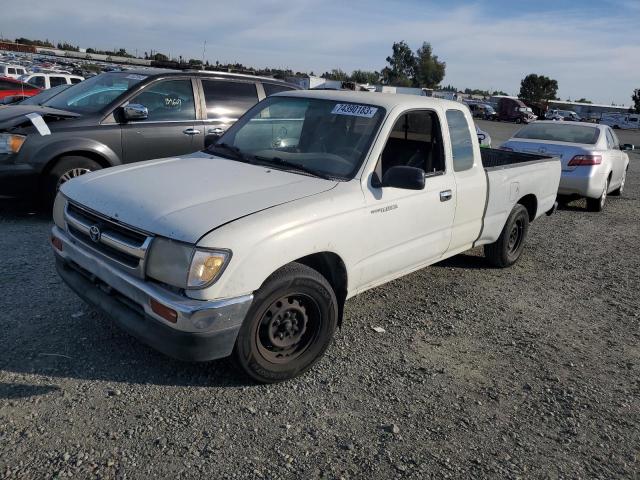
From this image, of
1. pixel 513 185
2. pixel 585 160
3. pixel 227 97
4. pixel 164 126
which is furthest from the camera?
pixel 585 160

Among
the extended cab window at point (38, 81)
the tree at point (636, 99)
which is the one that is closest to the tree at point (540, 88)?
the tree at point (636, 99)

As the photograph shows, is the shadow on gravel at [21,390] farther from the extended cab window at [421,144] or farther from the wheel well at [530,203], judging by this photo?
the wheel well at [530,203]

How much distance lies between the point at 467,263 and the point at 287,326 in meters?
3.34

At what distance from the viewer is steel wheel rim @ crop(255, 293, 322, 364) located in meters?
3.23

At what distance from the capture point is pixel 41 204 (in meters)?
6.15

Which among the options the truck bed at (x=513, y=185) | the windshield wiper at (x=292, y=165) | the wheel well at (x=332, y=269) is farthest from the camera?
the truck bed at (x=513, y=185)

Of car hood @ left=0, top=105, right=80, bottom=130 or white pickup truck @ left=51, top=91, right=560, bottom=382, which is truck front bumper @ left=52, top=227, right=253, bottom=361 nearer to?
white pickup truck @ left=51, top=91, right=560, bottom=382

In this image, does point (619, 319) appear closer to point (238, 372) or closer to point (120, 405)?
point (238, 372)

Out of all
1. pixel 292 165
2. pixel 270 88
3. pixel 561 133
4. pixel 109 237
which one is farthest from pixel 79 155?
pixel 561 133

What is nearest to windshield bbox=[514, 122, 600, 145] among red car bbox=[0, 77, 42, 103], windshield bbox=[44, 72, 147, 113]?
windshield bbox=[44, 72, 147, 113]

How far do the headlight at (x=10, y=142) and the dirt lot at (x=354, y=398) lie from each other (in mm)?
Answer: 1427

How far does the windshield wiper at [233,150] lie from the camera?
416cm

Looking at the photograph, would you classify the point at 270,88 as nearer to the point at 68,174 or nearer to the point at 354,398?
the point at 68,174

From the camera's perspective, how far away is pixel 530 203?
6.17 metres
